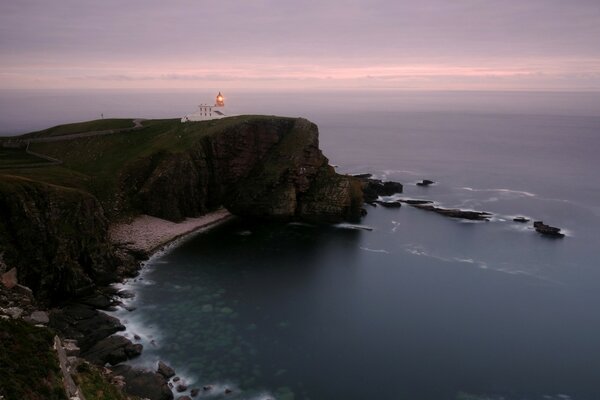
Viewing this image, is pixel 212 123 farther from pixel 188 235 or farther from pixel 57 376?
pixel 57 376

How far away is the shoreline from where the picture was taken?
63.0 m

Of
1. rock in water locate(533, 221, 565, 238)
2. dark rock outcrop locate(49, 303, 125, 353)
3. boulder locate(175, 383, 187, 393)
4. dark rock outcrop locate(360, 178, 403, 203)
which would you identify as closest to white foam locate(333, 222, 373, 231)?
dark rock outcrop locate(360, 178, 403, 203)

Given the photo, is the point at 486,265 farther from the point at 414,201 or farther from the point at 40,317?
the point at 40,317

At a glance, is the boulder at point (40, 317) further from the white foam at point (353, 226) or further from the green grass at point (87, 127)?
the green grass at point (87, 127)

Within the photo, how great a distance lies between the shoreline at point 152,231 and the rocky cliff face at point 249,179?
2.24 meters

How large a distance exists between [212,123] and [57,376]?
2867 inches

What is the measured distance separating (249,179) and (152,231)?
70.9 feet

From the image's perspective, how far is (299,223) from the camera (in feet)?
258

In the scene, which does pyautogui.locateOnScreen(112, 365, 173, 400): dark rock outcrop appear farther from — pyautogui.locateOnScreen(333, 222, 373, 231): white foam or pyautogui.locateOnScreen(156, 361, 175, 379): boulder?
pyautogui.locateOnScreen(333, 222, 373, 231): white foam

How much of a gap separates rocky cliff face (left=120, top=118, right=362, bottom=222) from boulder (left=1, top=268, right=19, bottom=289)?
3265 cm

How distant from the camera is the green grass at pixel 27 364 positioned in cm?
2011

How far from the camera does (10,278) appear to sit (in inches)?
1602

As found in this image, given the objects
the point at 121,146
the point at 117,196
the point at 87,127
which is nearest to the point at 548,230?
the point at 117,196

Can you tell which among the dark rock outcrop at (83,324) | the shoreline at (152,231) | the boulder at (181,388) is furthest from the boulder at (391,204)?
the boulder at (181,388)
